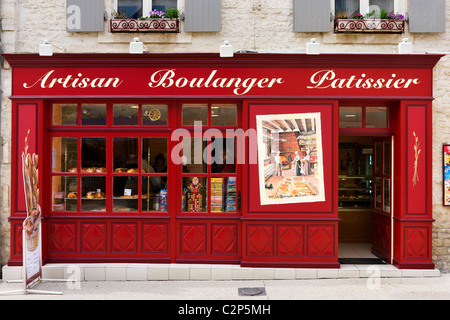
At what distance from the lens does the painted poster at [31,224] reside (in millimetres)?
6098

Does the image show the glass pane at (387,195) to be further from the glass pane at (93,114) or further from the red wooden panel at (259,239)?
the glass pane at (93,114)

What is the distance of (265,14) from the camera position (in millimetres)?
7191

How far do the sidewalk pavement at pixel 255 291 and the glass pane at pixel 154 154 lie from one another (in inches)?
80.2

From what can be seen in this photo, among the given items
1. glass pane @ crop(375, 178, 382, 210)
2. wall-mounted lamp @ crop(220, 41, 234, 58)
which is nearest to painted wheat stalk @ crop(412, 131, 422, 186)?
glass pane @ crop(375, 178, 382, 210)

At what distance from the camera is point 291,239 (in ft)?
22.7

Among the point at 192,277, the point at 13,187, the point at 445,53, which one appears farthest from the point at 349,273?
the point at 13,187

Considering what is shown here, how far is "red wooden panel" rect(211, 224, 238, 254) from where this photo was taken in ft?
23.4

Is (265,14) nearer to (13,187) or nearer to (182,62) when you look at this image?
(182,62)

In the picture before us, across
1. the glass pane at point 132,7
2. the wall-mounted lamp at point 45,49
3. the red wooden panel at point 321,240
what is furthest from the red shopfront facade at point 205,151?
the glass pane at point 132,7

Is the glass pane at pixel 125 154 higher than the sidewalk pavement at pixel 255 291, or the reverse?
the glass pane at pixel 125 154

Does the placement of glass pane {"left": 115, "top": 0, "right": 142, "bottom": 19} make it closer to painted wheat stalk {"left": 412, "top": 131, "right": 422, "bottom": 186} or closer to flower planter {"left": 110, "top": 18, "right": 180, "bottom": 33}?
flower planter {"left": 110, "top": 18, "right": 180, "bottom": 33}

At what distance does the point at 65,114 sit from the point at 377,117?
5869 mm

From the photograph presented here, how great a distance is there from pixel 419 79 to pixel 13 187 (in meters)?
7.56

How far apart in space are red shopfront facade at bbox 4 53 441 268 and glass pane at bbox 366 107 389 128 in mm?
128
